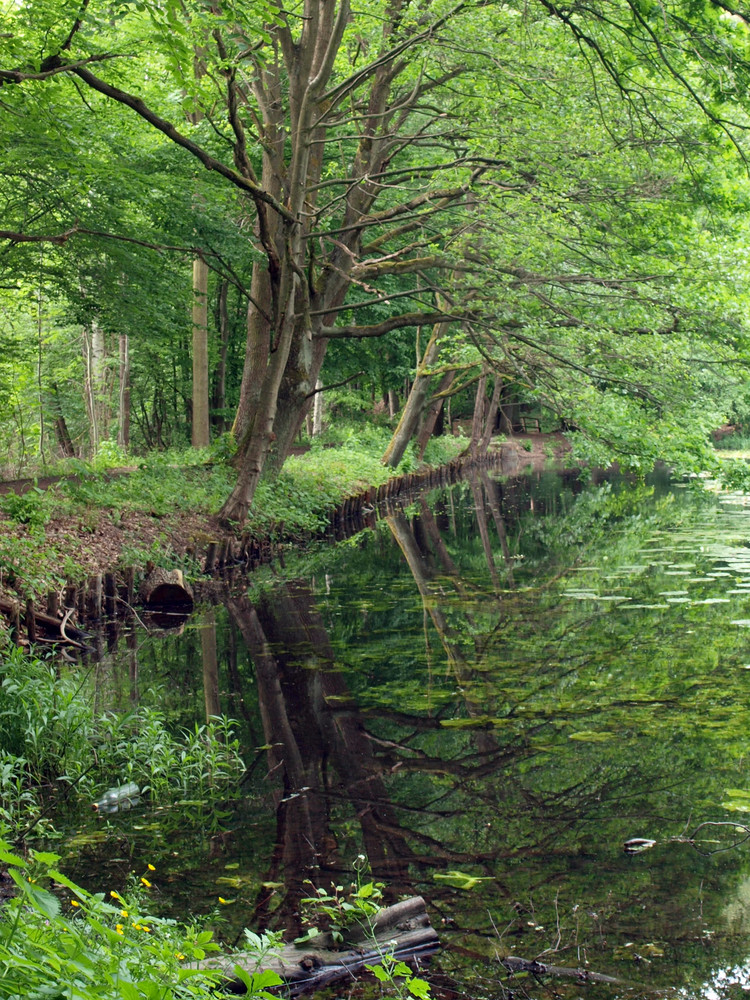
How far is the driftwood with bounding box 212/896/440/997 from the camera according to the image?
12.2ft

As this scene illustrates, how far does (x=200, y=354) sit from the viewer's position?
62.3 ft

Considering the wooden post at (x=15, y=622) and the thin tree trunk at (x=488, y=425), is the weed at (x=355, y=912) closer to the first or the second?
the wooden post at (x=15, y=622)

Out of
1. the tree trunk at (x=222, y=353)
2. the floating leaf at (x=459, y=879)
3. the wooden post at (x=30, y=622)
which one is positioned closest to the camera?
the floating leaf at (x=459, y=879)

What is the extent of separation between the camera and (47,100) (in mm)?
10047

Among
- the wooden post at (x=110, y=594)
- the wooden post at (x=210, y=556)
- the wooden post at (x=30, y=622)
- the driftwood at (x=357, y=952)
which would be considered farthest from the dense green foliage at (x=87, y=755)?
the wooden post at (x=210, y=556)

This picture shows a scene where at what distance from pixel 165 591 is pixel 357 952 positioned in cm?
886

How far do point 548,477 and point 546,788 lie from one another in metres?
31.2

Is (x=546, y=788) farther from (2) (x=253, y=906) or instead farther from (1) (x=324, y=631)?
(1) (x=324, y=631)

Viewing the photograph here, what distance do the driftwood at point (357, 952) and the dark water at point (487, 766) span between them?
0.12 metres

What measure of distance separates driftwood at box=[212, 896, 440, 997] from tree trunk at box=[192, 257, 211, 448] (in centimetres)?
1461

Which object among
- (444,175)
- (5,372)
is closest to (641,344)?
(444,175)

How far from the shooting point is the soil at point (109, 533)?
11.0 m

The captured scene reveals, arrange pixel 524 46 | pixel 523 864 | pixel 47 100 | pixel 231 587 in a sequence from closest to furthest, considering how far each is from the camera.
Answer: pixel 523 864
pixel 47 100
pixel 524 46
pixel 231 587

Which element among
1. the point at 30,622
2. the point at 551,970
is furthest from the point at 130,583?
the point at 551,970
